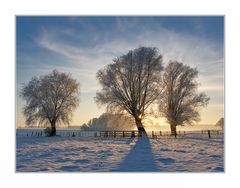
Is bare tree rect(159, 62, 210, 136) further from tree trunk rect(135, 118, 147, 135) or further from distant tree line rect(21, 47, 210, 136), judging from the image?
tree trunk rect(135, 118, 147, 135)

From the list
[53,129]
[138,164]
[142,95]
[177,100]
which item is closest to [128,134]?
[142,95]

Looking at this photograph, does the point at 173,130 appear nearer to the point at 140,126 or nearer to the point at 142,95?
the point at 140,126

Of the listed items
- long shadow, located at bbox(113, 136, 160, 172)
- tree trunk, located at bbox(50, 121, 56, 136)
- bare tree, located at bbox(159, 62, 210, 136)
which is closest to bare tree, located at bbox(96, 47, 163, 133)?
bare tree, located at bbox(159, 62, 210, 136)

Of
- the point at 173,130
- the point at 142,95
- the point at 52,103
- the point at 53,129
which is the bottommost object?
the point at 53,129

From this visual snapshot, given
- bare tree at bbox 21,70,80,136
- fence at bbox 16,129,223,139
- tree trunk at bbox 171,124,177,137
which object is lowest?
fence at bbox 16,129,223,139

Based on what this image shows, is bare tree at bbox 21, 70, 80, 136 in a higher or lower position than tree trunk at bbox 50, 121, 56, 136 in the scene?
higher

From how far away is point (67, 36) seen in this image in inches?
433

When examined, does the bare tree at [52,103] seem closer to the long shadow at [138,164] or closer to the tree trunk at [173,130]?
the tree trunk at [173,130]

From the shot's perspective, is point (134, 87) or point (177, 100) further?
point (177, 100)
